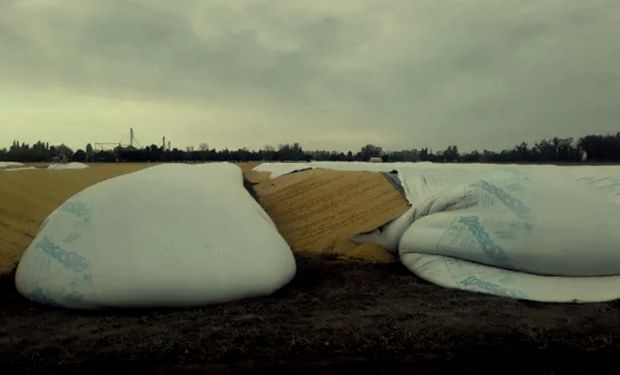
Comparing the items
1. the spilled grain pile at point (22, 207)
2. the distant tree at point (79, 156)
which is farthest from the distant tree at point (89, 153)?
the spilled grain pile at point (22, 207)

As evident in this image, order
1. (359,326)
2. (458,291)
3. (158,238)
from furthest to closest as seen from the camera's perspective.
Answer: (458,291) → (158,238) → (359,326)

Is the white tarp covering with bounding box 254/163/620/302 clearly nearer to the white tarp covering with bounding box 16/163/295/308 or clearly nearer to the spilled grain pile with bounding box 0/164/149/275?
the white tarp covering with bounding box 16/163/295/308

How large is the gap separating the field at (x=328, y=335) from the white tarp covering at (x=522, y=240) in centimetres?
23

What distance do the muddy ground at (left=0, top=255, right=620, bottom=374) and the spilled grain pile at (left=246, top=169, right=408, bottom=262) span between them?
171 cm

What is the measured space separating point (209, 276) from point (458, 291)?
1.56 meters

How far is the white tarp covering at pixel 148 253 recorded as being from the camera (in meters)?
3.46

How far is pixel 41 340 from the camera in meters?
3.01

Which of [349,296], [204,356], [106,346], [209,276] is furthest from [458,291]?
[106,346]

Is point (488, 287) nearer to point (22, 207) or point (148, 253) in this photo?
point (148, 253)

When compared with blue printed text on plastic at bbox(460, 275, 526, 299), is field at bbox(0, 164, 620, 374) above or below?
below

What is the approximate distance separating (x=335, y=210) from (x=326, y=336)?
4269mm

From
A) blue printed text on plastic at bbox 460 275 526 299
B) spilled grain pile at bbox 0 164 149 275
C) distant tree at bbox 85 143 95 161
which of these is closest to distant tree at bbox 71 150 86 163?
distant tree at bbox 85 143 95 161

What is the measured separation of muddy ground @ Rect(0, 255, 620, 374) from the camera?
2.68 meters

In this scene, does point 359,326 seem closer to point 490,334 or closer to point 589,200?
point 490,334
